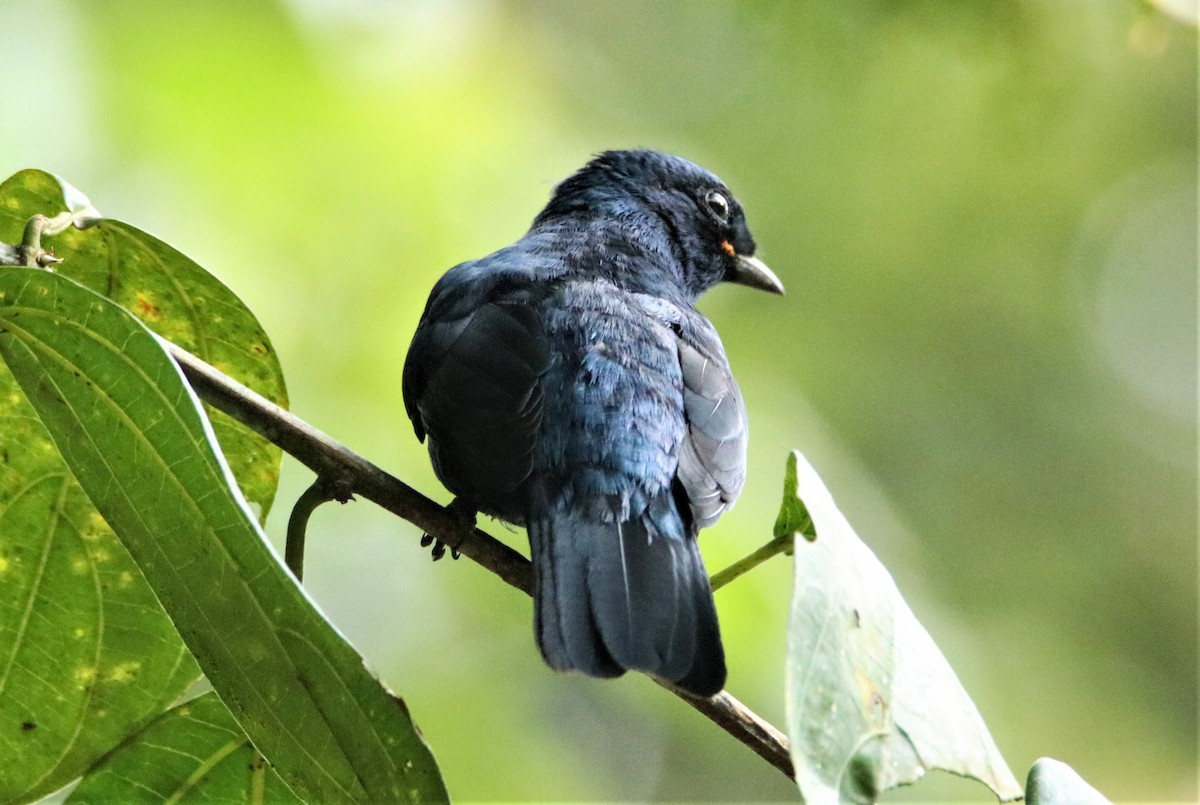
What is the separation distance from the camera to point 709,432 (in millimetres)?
3047

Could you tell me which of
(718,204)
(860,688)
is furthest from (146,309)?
(718,204)

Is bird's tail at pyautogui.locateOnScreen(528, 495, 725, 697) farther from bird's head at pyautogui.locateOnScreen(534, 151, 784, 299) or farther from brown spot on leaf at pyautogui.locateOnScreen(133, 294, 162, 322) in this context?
bird's head at pyautogui.locateOnScreen(534, 151, 784, 299)

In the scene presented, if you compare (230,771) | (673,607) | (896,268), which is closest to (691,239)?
(673,607)

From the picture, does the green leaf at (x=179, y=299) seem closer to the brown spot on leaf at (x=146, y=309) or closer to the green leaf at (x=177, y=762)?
the brown spot on leaf at (x=146, y=309)

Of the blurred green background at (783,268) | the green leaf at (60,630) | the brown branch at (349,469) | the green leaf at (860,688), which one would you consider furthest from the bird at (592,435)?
the blurred green background at (783,268)

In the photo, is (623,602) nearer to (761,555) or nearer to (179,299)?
(761,555)

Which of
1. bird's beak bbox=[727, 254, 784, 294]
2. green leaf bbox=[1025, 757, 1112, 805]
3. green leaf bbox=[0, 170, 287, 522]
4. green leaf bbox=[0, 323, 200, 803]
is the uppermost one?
bird's beak bbox=[727, 254, 784, 294]

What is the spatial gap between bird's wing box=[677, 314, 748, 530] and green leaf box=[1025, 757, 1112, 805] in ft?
3.66

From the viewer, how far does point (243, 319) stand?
7.40ft

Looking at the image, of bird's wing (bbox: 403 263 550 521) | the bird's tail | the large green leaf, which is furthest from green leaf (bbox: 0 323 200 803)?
bird's wing (bbox: 403 263 550 521)

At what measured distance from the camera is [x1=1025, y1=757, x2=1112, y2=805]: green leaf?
174cm

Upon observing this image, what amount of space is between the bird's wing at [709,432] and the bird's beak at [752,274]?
1437 millimetres

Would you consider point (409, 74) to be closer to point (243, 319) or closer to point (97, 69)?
point (97, 69)

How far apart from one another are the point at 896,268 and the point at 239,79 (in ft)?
20.9
